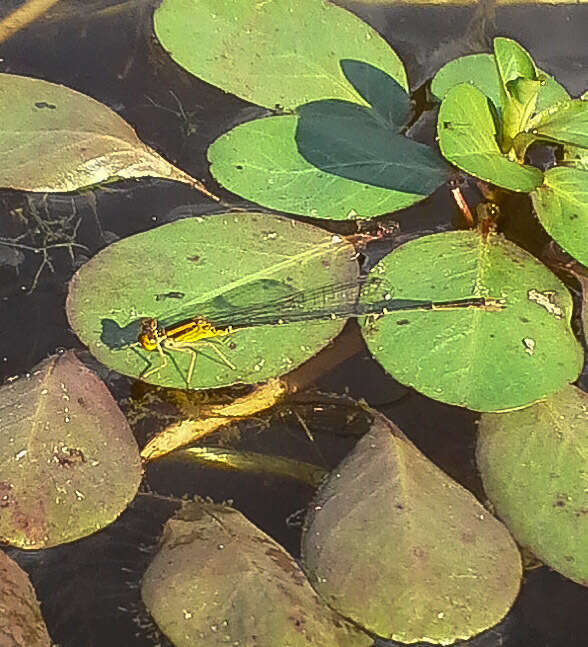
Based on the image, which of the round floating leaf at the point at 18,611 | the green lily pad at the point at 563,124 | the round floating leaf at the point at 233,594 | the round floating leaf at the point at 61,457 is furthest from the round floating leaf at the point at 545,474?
the round floating leaf at the point at 18,611

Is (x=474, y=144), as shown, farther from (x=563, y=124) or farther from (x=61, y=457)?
(x=61, y=457)

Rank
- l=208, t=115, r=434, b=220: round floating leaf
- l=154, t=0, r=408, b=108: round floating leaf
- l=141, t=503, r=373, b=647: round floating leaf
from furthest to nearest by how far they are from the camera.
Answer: l=154, t=0, r=408, b=108: round floating leaf → l=208, t=115, r=434, b=220: round floating leaf → l=141, t=503, r=373, b=647: round floating leaf

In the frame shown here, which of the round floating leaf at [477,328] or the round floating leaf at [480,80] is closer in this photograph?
the round floating leaf at [477,328]

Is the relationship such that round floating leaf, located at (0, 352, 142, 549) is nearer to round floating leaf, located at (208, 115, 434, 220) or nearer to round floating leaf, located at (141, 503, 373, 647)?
round floating leaf, located at (141, 503, 373, 647)

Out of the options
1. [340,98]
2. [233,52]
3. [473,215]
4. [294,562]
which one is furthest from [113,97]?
[294,562]

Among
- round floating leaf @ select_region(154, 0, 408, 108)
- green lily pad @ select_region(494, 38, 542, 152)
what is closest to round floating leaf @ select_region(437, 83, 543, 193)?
green lily pad @ select_region(494, 38, 542, 152)

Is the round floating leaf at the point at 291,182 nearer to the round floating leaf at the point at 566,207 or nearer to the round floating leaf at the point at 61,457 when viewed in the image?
the round floating leaf at the point at 566,207

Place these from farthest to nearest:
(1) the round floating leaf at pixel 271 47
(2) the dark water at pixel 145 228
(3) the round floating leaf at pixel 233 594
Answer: (1) the round floating leaf at pixel 271 47, (2) the dark water at pixel 145 228, (3) the round floating leaf at pixel 233 594

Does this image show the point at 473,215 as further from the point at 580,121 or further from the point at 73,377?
the point at 73,377
